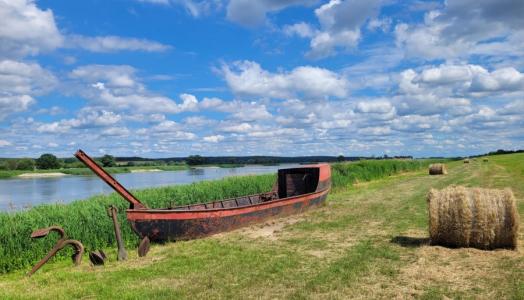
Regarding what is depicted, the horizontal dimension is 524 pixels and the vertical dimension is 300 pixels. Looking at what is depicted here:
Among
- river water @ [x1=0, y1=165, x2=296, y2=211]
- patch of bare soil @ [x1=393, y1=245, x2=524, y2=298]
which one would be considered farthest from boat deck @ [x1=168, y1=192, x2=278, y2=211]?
patch of bare soil @ [x1=393, y1=245, x2=524, y2=298]

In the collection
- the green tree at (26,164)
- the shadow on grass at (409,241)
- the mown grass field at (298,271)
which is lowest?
Result: the mown grass field at (298,271)

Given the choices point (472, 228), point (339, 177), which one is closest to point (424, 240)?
point (472, 228)

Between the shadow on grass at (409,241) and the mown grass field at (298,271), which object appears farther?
the shadow on grass at (409,241)

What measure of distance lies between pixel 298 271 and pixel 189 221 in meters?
4.24

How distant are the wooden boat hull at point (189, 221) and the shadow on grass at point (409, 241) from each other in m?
4.27

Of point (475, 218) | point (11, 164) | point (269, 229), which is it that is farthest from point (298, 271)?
point (11, 164)

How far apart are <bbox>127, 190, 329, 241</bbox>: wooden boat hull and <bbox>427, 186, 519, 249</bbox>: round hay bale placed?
5.27m

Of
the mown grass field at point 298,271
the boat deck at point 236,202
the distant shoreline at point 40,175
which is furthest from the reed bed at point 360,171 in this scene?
the distant shoreline at point 40,175

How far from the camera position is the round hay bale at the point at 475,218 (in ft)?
26.7

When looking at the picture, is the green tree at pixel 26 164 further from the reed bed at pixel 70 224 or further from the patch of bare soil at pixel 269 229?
the patch of bare soil at pixel 269 229

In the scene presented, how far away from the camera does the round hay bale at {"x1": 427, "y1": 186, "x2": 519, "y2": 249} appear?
8.14 meters

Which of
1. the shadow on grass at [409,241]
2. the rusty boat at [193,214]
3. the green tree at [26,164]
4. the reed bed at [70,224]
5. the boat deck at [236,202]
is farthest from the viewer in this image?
the green tree at [26,164]

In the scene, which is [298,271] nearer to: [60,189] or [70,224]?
[70,224]

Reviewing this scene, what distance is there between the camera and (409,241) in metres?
9.45
